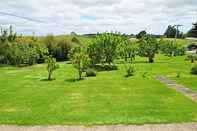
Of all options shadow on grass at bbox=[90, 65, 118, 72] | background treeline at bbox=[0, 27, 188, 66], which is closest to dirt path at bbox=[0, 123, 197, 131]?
background treeline at bbox=[0, 27, 188, 66]

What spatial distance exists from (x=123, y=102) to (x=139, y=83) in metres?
9.24

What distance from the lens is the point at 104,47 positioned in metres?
45.8

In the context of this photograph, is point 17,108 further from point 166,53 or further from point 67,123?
point 166,53

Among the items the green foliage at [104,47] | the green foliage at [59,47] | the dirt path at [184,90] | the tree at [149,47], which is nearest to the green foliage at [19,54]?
the green foliage at [59,47]

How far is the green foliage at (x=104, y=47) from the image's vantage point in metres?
45.7

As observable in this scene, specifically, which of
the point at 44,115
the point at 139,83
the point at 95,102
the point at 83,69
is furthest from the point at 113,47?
the point at 44,115

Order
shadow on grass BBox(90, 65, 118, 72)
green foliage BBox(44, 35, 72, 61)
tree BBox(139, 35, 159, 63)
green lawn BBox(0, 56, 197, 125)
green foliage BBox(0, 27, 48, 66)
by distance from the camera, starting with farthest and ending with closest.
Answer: green foliage BBox(44, 35, 72, 61) → tree BBox(139, 35, 159, 63) → green foliage BBox(0, 27, 48, 66) → shadow on grass BBox(90, 65, 118, 72) → green lawn BBox(0, 56, 197, 125)

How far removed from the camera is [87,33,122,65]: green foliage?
4569 centimetres

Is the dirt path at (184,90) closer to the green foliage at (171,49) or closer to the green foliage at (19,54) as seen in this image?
the green foliage at (19,54)

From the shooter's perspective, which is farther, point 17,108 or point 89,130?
point 17,108

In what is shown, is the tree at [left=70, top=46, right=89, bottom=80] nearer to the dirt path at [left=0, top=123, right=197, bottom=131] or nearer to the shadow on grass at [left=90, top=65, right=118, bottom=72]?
the shadow on grass at [left=90, top=65, right=118, bottom=72]

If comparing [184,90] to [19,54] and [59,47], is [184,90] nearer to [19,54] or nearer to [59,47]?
[19,54]

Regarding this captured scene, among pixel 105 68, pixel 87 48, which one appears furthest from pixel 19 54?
pixel 105 68

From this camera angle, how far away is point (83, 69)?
113ft
